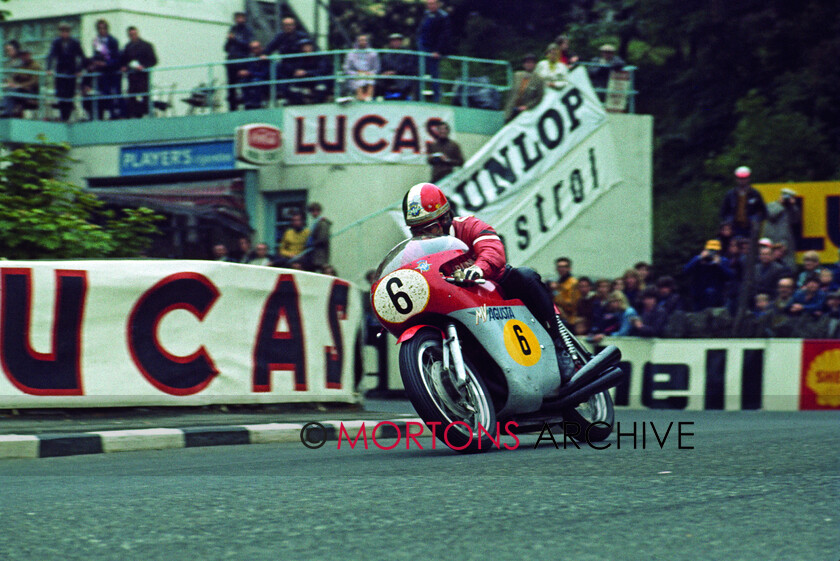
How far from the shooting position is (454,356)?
789 cm

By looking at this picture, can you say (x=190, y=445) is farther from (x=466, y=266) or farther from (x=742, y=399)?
(x=742, y=399)

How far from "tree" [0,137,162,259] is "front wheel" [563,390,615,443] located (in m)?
6.20

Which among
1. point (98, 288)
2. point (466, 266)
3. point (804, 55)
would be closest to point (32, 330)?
point (98, 288)

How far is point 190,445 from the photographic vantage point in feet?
31.9

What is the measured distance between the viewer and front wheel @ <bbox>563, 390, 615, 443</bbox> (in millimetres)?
8867

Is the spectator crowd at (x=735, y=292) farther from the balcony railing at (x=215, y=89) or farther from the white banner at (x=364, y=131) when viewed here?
the balcony railing at (x=215, y=89)

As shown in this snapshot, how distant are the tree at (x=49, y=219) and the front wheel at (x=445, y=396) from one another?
6.32 m

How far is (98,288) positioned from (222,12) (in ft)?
61.9

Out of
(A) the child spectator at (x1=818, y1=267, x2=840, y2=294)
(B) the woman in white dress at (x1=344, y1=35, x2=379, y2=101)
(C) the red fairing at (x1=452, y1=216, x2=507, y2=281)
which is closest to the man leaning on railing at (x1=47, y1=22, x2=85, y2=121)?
(B) the woman in white dress at (x1=344, y1=35, x2=379, y2=101)

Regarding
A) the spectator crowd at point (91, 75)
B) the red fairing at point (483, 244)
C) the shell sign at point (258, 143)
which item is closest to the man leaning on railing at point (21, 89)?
the spectator crowd at point (91, 75)

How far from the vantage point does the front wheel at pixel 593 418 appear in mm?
8867

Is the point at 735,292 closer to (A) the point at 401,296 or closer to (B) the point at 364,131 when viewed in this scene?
(B) the point at 364,131

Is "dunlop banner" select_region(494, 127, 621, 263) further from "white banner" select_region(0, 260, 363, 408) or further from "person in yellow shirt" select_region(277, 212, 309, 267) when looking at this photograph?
"white banner" select_region(0, 260, 363, 408)

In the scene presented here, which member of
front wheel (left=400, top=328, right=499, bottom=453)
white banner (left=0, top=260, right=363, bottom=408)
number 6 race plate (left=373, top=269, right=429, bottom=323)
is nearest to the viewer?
front wheel (left=400, top=328, right=499, bottom=453)
